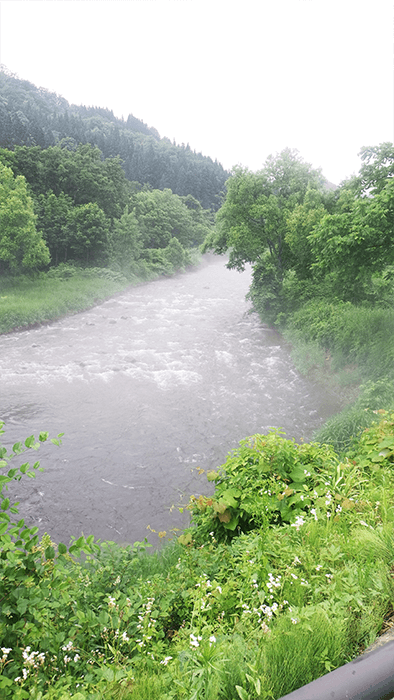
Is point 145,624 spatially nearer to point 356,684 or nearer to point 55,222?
point 356,684

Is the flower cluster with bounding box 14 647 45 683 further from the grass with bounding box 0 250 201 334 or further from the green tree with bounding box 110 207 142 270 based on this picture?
the green tree with bounding box 110 207 142 270

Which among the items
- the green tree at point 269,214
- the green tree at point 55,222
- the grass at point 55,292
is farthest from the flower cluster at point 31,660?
the green tree at point 55,222

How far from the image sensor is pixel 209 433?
1212 centimetres

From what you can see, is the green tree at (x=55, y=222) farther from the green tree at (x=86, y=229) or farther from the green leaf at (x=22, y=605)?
the green leaf at (x=22, y=605)

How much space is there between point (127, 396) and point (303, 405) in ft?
24.0

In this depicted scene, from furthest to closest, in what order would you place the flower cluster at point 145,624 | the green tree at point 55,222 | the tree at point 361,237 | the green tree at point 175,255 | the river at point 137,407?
the green tree at point 175,255 → the green tree at point 55,222 → the tree at point 361,237 → the river at point 137,407 → the flower cluster at point 145,624

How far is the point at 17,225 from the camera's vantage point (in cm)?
2697

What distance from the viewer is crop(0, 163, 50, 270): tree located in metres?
25.9

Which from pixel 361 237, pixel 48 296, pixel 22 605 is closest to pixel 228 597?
pixel 22 605

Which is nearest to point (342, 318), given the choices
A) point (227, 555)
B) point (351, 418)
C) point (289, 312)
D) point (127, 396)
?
point (289, 312)

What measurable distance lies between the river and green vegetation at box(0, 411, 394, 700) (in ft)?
15.7

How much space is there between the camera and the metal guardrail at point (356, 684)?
1.28 m

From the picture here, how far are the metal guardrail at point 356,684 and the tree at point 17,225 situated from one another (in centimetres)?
3032

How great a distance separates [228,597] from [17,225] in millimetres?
30172
